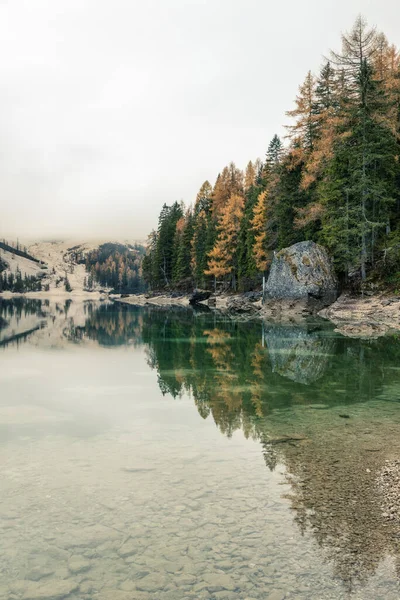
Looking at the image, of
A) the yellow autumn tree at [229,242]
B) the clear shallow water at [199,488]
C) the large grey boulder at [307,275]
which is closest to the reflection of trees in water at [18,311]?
the yellow autumn tree at [229,242]

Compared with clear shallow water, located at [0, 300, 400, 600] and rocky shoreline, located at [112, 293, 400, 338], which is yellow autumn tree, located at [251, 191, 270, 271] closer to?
rocky shoreline, located at [112, 293, 400, 338]

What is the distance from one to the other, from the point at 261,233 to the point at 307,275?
54.3 ft

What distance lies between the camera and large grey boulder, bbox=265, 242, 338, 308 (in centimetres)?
3656

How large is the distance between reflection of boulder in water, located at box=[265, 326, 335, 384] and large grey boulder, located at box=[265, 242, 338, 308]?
34.3 feet

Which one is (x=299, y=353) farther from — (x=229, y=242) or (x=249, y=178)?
(x=249, y=178)

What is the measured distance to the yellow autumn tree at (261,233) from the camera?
1956 inches

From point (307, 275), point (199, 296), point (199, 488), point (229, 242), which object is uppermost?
point (229, 242)

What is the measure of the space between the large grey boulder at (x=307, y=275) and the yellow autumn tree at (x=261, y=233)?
10635mm

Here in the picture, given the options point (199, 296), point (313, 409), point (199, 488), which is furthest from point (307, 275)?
point (199, 296)

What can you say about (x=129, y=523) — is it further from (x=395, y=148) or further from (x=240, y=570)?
(x=395, y=148)

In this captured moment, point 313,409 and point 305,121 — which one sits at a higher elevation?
point 305,121

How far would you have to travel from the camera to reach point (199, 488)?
6.03m

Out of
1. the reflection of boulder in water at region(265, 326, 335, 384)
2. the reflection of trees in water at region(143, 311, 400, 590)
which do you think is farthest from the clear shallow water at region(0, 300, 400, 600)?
the reflection of boulder in water at region(265, 326, 335, 384)

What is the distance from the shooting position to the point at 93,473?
666cm
